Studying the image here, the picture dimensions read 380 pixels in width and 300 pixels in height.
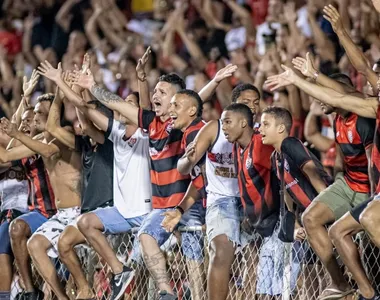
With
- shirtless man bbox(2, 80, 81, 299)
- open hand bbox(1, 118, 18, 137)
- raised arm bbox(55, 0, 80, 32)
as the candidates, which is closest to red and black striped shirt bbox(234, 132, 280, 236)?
shirtless man bbox(2, 80, 81, 299)

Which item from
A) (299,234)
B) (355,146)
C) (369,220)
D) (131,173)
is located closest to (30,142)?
(131,173)

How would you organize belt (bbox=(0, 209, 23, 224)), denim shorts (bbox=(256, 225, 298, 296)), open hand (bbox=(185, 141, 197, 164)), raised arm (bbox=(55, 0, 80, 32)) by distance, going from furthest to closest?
raised arm (bbox=(55, 0, 80, 32))
belt (bbox=(0, 209, 23, 224))
open hand (bbox=(185, 141, 197, 164))
denim shorts (bbox=(256, 225, 298, 296))

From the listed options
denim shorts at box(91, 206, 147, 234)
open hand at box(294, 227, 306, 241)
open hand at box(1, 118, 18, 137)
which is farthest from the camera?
open hand at box(1, 118, 18, 137)

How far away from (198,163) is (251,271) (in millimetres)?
1062

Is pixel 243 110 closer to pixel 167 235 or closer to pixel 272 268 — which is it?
pixel 167 235

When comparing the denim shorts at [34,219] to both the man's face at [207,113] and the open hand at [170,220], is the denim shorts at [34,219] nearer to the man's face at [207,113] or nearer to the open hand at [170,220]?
the open hand at [170,220]

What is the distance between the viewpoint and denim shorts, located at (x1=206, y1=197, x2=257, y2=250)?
28.0 feet

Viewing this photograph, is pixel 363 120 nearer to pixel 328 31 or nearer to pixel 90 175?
pixel 90 175

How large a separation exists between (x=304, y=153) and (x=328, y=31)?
447cm

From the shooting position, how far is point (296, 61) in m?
8.45

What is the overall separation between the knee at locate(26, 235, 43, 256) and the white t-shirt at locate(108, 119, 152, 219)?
2.68 ft

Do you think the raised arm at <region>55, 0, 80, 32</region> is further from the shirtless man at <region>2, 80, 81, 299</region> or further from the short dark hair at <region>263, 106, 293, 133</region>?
the short dark hair at <region>263, 106, 293, 133</region>

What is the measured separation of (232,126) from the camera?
8.66 m

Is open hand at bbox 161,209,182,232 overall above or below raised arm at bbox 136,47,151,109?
below
